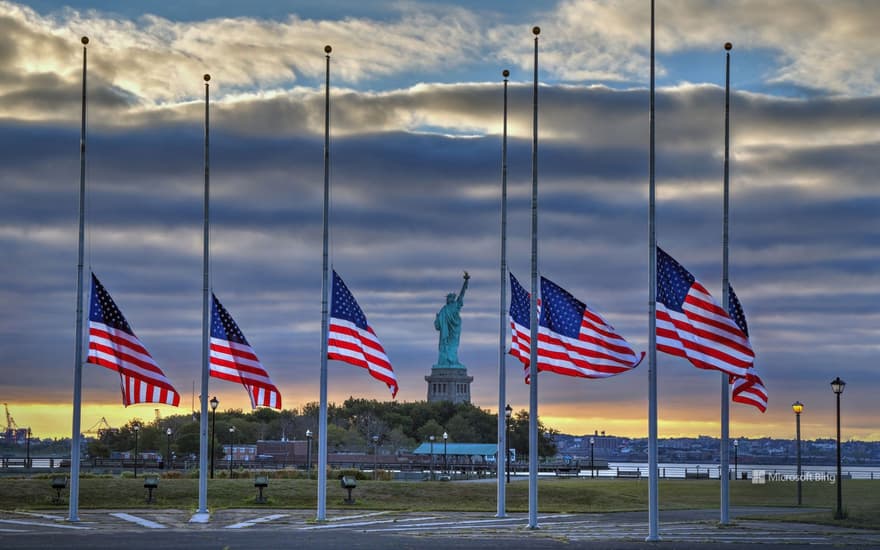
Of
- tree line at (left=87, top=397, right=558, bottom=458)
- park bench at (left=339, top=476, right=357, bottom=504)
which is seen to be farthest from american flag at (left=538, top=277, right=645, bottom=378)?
tree line at (left=87, top=397, right=558, bottom=458)

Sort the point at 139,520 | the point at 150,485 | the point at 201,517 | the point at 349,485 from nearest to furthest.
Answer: the point at 139,520 < the point at 201,517 < the point at 150,485 < the point at 349,485

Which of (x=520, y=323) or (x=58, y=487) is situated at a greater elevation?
(x=520, y=323)

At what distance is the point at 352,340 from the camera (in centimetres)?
4038

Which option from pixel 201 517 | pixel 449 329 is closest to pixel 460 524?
pixel 201 517

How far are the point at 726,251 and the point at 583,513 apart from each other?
13.4 meters

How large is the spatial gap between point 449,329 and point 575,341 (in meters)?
129

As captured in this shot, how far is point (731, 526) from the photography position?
39.3 meters

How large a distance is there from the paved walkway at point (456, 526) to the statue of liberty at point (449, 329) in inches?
4376

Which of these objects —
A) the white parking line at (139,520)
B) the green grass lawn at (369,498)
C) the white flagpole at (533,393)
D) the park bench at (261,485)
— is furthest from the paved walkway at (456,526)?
the green grass lawn at (369,498)

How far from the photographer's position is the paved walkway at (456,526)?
1387 inches

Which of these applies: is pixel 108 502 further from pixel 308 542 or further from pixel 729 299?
pixel 729 299

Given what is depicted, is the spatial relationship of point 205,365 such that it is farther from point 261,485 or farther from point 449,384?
point 449,384

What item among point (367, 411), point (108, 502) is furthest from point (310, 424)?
point (108, 502)

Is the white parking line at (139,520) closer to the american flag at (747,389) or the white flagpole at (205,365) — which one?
the white flagpole at (205,365)
